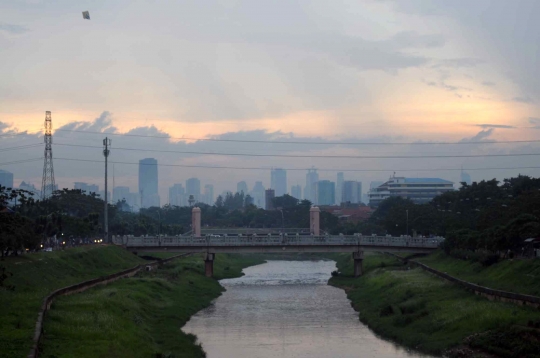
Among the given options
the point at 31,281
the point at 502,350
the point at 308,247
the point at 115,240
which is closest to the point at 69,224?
the point at 115,240

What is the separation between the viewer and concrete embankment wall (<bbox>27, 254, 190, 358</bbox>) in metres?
30.4

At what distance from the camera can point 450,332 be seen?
40.7 meters

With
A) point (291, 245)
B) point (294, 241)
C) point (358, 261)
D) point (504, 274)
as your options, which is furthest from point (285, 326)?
point (358, 261)

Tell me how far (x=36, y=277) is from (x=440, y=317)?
85.7 ft

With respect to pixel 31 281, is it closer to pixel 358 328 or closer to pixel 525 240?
pixel 358 328

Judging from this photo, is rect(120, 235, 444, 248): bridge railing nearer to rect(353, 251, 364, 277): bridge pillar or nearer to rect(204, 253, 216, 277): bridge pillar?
rect(353, 251, 364, 277): bridge pillar

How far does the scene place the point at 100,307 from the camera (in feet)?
146

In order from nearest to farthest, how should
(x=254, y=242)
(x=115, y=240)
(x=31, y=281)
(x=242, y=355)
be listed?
(x=242, y=355) → (x=31, y=281) → (x=254, y=242) → (x=115, y=240)

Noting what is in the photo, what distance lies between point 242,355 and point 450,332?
35.1 feet

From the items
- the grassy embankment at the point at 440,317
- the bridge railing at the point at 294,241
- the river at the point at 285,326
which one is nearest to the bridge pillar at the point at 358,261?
the bridge railing at the point at 294,241

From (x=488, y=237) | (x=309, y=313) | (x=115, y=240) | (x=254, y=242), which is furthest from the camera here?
(x=115, y=240)

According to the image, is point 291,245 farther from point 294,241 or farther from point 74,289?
point 74,289

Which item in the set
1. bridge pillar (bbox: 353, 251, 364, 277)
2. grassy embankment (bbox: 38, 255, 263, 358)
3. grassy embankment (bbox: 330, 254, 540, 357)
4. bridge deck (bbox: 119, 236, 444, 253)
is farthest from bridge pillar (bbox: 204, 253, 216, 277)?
grassy embankment (bbox: 330, 254, 540, 357)

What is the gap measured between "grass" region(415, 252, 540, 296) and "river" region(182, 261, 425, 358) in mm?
8133
